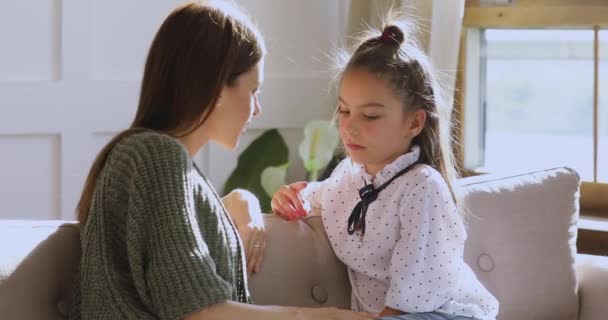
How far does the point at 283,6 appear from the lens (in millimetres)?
3492

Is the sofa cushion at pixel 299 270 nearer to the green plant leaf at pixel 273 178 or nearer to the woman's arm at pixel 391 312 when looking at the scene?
the woman's arm at pixel 391 312

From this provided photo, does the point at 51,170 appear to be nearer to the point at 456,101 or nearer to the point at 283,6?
the point at 283,6

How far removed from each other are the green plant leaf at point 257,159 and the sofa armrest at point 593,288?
1.12m

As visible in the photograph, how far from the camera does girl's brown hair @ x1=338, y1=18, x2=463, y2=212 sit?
2049 millimetres

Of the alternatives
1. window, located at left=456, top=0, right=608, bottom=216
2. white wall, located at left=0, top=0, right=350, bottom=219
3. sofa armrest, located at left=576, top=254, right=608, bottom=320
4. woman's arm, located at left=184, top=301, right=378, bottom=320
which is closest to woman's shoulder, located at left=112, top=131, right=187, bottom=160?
woman's arm, located at left=184, top=301, right=378, bottom=320

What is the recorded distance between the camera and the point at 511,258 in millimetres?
2467

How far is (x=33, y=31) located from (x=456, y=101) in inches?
53.8

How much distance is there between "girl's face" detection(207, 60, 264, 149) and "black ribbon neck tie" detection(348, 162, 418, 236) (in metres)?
0.35

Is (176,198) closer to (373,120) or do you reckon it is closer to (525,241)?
(373,120)

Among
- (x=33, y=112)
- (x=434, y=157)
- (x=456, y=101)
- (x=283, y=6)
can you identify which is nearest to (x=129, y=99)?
(x=33, y=112)

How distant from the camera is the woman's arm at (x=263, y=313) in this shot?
62.3 inches

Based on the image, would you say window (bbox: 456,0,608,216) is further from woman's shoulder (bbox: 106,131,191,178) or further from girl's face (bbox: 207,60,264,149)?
woman's shoulder (bbox: 106,131,191,178)

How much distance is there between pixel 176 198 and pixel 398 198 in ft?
1.83

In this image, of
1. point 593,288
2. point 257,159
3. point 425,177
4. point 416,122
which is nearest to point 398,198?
point 425,177
